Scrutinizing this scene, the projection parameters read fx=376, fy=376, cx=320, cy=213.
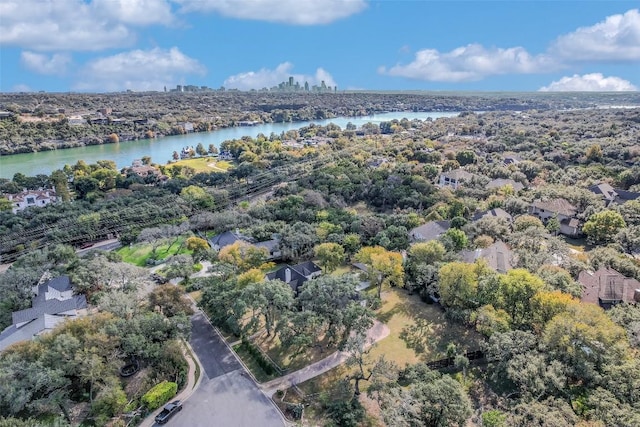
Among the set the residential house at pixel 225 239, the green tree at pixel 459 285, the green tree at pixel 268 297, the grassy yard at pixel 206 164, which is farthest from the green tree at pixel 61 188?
the green tree at pixel 459 285

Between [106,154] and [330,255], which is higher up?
[106,154]

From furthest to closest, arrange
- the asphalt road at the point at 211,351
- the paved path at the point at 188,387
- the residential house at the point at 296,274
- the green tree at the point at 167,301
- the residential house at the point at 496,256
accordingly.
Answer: the residential house at the point at 496,256
the residential house at the point at 296,274
the green tree at the point at 167,301
the asphalt road at the point at 211,351
the paved path at the point at 188,387

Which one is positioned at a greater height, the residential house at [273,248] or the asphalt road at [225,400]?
the residential house at [273,248]

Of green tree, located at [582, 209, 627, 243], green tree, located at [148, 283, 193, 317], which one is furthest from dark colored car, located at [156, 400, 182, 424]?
green tree, located at [582, 209, 627, 243]

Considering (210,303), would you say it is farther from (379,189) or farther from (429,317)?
(379,189)

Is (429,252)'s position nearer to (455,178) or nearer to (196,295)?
(196,295)

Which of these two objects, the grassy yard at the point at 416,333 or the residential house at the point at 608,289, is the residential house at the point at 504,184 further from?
the grassy yard at the point at 416,333

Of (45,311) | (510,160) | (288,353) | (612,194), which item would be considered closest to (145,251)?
(45,311)
